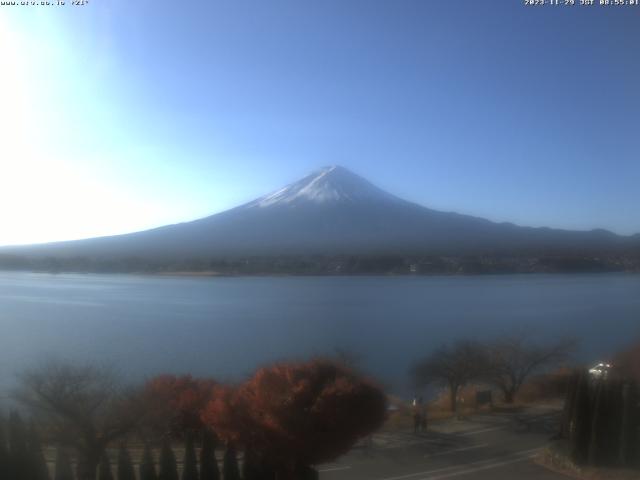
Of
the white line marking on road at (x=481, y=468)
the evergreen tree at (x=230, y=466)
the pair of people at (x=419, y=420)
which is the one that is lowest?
the white line marking on road at (x=481, y=468)

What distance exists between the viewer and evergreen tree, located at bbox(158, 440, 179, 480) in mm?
4516

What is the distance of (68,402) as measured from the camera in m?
5.25

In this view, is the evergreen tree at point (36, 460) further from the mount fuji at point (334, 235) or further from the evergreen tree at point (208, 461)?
the mount fuji at point (334, 235)

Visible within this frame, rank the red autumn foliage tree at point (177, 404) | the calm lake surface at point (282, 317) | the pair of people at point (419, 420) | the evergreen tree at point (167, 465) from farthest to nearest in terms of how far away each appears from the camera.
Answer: the calm lake surface at point (282, 317), the pair of people at point (419, 420), the red autumn foliage tree at point (177, 404), the evergreen tree at point (167, 465)

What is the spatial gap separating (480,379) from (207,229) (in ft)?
37.8

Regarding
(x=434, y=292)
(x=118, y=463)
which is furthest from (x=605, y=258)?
(x=118, y=463)

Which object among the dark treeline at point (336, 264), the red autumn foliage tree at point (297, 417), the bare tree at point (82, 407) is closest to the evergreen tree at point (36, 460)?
the bare tree at point (82, 407)

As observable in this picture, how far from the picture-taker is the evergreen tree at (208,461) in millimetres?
4637

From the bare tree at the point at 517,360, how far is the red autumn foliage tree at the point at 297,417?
11.3 ft

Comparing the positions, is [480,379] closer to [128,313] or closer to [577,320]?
[577,320]

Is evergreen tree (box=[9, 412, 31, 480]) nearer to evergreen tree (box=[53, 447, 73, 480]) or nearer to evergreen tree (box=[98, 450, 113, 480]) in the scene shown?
evergreen tree (box=[53, 447, 73, 480])

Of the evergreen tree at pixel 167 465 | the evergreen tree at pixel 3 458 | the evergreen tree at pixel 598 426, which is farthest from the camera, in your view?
the evergreen tree at pixel 598 426

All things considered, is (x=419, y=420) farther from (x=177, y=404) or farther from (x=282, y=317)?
(x=282, y=317)

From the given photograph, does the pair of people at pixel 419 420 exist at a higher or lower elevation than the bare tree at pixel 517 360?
lower
